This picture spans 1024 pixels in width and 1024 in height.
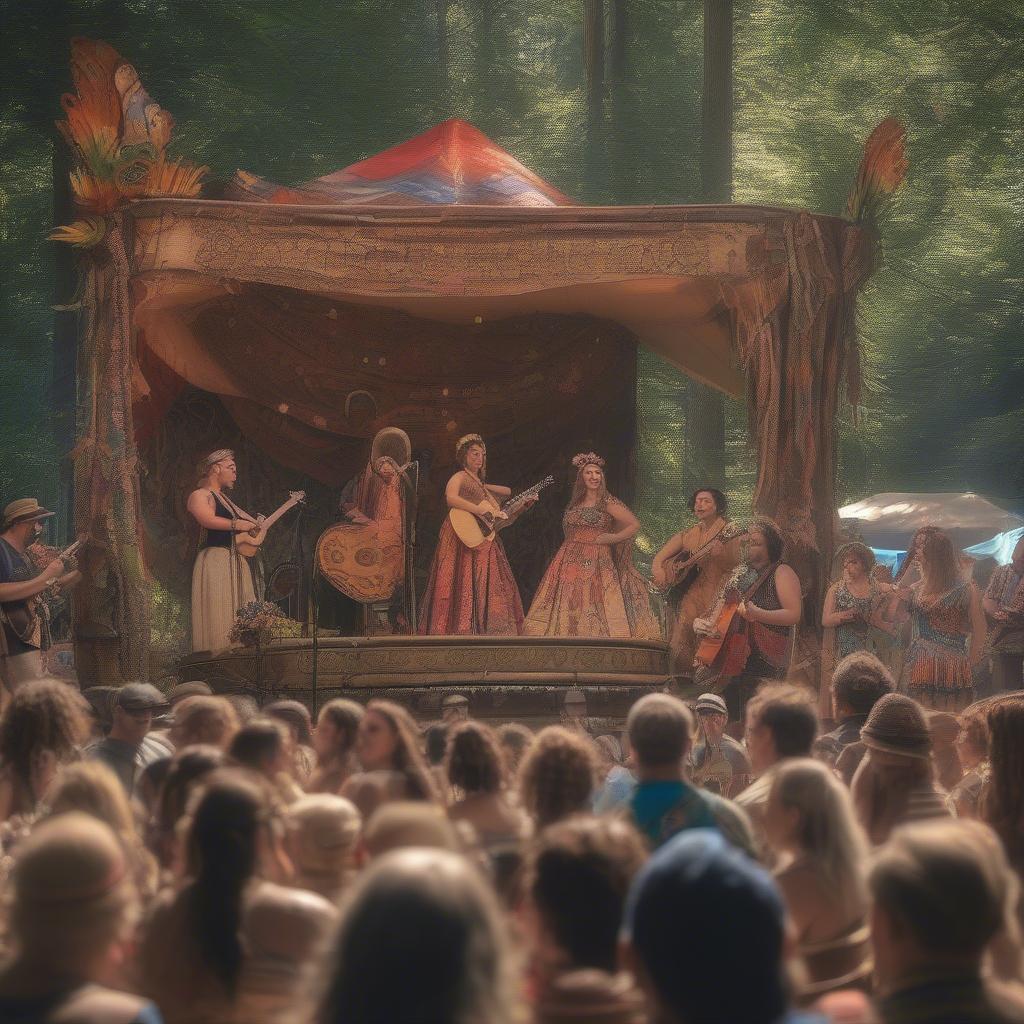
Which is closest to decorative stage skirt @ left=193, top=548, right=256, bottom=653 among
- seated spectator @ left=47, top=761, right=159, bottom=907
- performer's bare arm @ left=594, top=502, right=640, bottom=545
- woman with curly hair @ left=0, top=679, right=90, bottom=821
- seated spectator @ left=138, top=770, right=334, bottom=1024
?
performer's bare arm @ left=594, top=502, right=640, bottom=545

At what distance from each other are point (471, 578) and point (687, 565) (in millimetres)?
2027

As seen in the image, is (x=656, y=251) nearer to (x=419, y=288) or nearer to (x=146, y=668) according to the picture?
(x=419, y=288)

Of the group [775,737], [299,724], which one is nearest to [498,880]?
[775,737]

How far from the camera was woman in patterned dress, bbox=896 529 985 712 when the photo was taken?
1257 centimetres

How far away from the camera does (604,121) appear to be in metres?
26.7

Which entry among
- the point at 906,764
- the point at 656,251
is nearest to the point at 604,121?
the point at 656,251

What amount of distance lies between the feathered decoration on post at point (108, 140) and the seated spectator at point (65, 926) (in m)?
9.85

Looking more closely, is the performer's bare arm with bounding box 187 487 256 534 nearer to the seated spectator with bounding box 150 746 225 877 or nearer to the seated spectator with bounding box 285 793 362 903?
the seated spectator with bounding box 150 746 225 877

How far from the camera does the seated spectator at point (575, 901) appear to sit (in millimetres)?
3070

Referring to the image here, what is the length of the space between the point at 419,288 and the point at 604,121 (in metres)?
14.6

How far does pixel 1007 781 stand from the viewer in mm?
5109

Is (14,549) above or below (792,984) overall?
above

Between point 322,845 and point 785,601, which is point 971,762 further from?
point 785,601

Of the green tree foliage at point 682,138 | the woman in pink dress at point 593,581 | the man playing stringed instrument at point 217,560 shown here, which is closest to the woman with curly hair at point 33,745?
the man playing stringed instrument at point 217,560
